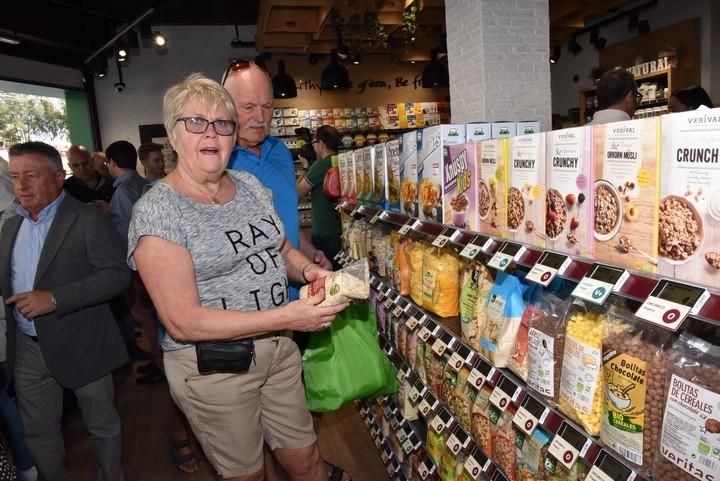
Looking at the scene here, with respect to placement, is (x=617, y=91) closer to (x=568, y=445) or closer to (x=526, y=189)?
(x=526, y=189)

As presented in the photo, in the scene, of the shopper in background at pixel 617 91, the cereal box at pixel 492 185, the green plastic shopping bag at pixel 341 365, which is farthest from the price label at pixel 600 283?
the shopper in background at pixel 617 91

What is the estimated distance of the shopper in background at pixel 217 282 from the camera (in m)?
1.60

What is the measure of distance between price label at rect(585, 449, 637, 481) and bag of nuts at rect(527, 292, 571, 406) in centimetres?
24

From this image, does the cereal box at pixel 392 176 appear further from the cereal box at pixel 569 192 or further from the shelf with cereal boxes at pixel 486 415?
the cereal box at pixel 569 192

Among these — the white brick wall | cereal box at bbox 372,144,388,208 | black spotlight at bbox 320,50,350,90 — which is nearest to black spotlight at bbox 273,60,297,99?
black spotlight at bbox 320,50,350,90

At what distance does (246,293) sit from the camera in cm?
178

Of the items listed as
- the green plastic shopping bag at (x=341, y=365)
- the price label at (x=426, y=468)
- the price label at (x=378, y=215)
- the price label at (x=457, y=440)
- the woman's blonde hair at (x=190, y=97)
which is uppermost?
the woman's blonde hair at (x=190, y=97)

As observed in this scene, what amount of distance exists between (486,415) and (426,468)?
82cm

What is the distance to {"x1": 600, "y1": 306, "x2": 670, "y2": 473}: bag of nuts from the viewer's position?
3.90ft

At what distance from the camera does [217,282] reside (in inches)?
68.1

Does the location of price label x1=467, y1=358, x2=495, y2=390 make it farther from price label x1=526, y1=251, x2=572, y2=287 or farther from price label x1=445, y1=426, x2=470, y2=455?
price label x1=526, y1=251, x2=572, y2=287

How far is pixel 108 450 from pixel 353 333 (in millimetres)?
1519

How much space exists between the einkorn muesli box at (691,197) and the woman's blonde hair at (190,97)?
131 centimetres

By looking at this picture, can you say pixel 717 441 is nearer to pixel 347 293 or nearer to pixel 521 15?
pixel 347 293
